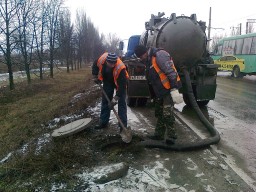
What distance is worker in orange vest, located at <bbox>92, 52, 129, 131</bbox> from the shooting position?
5.63 meters

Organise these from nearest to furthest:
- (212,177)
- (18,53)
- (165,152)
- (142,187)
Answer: (142,187), (212,177), (165,152), (18,53)

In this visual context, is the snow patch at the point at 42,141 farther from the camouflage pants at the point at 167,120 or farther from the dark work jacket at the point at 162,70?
the dark work jacket at the point at 162,70

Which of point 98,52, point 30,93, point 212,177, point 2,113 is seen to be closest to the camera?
point 212,177

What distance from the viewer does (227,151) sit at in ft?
16.6

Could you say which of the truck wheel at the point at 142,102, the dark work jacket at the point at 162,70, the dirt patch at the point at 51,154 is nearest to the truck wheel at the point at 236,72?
the truck wheel at the point at 142,102

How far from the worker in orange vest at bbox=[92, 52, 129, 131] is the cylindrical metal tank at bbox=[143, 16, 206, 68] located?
2.12 metres

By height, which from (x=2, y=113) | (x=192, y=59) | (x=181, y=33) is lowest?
(x=2, y=113)

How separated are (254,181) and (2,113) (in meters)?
8.75

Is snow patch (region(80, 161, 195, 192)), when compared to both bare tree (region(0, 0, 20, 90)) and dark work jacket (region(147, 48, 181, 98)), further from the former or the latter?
bare tree (region(0, 0, 20, 90))

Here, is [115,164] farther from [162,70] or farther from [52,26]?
[52,26]

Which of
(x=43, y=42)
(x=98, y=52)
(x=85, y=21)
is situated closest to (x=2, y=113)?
(x=43, y=42)

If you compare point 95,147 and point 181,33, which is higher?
point 181,33

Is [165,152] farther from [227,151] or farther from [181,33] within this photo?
[181,33]

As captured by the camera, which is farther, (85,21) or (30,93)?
(85,21)
